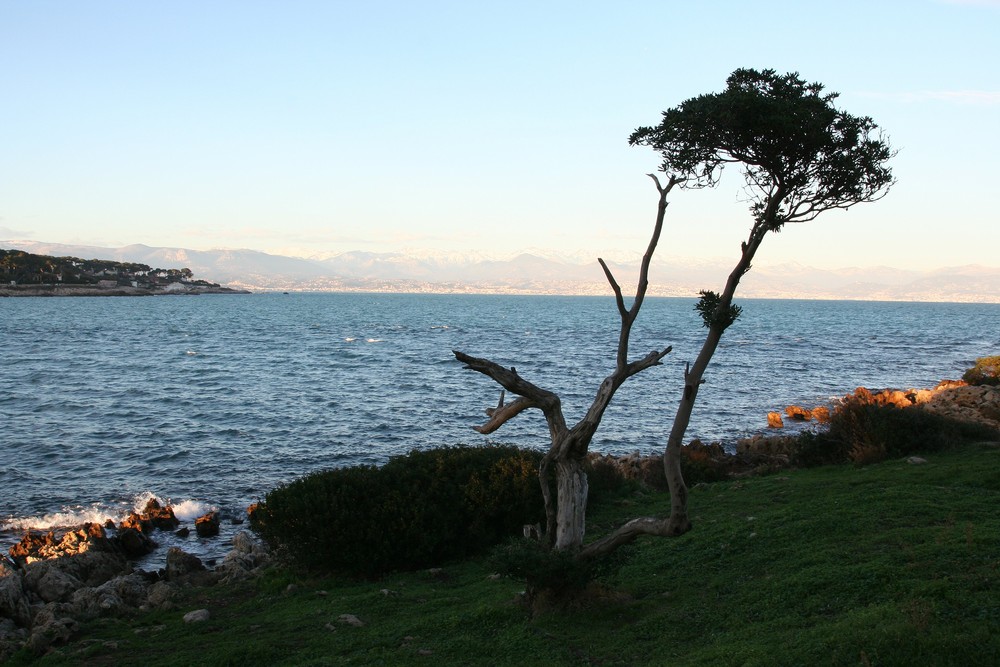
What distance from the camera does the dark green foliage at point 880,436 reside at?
58.9 ft

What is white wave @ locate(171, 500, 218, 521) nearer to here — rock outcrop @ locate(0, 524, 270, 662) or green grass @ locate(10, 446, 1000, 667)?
rock outcrop @ locate(0, 524, 270, 662)

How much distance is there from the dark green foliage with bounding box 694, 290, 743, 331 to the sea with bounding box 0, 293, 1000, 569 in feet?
46.8

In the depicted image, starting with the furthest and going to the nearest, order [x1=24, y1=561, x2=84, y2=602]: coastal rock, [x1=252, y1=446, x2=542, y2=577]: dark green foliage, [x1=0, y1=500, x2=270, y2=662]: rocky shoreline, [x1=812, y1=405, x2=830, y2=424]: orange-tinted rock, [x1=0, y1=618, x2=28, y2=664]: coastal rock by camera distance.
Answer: [x1=812, y1=405, x2=830, y2=424]: orange-tinted rock < [x1=24, y1=561, x2=84, y2=602]: coastal rock < [x1=252, y1=446, x2=542, y2=577]: dark green foliage < [x1=0, y1=500, x2=270, y2=662]: rocky shoreline < [x1=0, y1=618, x2=28, y2=664]: coastal rock

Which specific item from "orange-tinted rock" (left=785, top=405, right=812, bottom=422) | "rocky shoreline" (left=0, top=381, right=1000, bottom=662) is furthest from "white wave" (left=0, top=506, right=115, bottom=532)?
"orange-tinted rock" (left=785, top=405, right=812, bottom=422)

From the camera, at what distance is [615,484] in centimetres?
1847

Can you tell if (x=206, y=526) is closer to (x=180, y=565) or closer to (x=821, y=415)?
(x=180, y=565)

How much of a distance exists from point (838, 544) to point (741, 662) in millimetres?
3980

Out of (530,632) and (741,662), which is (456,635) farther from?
(741,662)

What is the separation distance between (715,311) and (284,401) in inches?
1355

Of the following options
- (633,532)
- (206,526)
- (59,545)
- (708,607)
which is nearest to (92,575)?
(59,545)

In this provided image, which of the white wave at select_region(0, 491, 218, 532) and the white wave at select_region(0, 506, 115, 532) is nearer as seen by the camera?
the white wave at select_region(0, 506, 115, 532)

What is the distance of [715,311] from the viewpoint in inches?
352

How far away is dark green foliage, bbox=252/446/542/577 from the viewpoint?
43.6 ft

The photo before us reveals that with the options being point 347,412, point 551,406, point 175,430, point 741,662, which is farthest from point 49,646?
point 347,412
